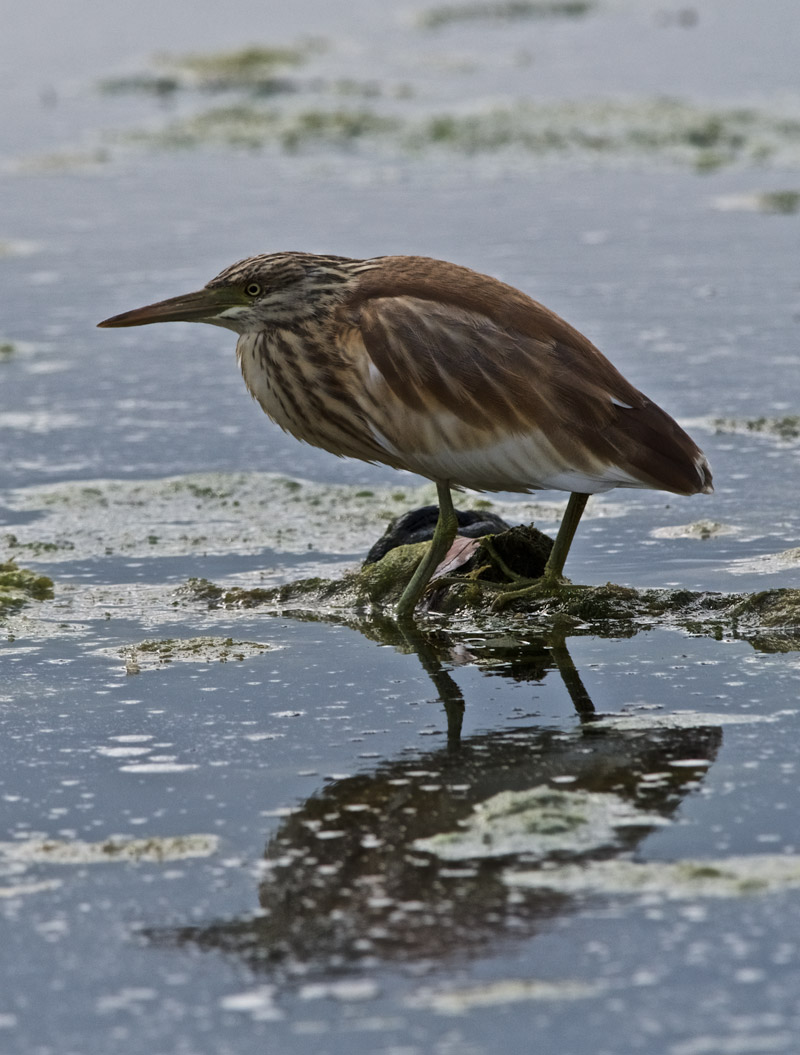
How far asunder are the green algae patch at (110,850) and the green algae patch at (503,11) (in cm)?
1998

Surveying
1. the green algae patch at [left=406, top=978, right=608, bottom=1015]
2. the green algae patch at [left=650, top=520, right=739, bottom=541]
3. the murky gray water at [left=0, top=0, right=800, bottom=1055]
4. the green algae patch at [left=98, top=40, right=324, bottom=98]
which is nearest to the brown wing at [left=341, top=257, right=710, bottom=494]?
the murky gray water at [left=0, top=0, right=800, bottom=1055]

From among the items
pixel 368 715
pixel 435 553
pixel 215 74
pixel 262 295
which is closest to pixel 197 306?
pixel 262 295

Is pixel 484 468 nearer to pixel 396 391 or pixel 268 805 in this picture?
pixel 396 391

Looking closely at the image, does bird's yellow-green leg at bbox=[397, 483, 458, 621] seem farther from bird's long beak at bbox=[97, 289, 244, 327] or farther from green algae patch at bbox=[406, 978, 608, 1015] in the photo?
green algae patch at bbox=[406, 978, 608, 1015]

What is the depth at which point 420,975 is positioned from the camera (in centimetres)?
280

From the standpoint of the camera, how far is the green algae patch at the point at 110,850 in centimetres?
335

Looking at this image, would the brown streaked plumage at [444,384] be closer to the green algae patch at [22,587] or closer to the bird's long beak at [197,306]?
the bird's long beak at [197,306]

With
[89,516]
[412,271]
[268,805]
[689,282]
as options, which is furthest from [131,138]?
[268,805]

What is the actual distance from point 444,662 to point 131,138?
11.1 meters

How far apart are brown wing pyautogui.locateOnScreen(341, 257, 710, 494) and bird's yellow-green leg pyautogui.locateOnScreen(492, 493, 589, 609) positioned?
27 cm

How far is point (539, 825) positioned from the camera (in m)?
3.34

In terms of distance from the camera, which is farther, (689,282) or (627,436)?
(689,282)

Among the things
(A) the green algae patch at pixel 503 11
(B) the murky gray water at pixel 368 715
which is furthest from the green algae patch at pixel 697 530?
(A) the green algae patch at pixel 503 11

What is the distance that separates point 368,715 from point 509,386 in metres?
1.05
